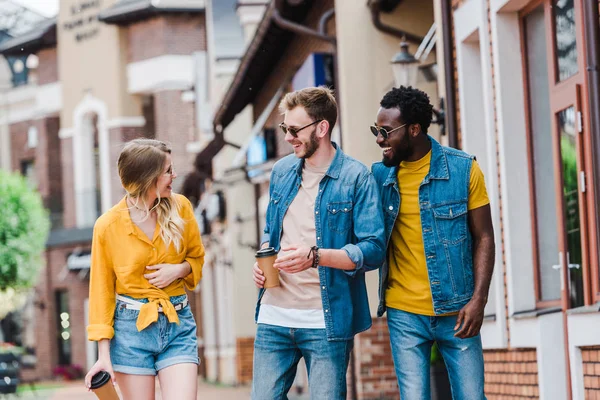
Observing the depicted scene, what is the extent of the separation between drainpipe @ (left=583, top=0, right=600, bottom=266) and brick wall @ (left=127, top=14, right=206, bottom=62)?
1316 inches

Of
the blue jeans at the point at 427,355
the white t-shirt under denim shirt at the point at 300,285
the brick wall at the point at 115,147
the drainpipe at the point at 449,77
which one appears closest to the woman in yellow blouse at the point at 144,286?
the white t-shirt under denim shirt at the point at 300,285

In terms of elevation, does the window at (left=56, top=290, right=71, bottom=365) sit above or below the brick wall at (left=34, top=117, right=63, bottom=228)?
below

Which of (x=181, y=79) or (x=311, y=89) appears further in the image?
(x=181, y=79)

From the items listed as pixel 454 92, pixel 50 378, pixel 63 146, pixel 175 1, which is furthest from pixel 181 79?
pixel 454 92

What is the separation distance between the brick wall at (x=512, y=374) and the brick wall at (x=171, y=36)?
31.1m

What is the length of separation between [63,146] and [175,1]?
736 cm

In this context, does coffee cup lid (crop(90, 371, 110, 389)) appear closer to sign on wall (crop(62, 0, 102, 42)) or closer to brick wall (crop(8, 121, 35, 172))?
sign on wall (crop(62, 0, 102, 42))

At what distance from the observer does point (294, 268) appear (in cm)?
495

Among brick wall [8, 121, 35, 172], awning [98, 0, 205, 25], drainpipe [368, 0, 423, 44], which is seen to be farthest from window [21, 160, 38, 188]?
drainpipe [368, 0, 423, 44]

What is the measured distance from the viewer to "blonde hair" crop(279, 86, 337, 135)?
5289 millimetres

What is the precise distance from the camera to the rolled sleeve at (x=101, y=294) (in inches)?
211

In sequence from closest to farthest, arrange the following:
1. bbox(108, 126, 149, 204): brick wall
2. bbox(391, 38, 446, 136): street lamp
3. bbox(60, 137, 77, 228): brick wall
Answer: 1. bbox(391, 38, 446, 136): street lamp
2. bbox(108, 126, 149, 204): brick wall
3. bbox(60, 137, 77, 228): brick wall

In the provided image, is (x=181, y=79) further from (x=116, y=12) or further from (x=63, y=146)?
(x=63, y=146)

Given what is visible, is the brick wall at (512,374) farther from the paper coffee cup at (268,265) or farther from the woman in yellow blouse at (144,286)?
the paper coffee cup at (268,265)
